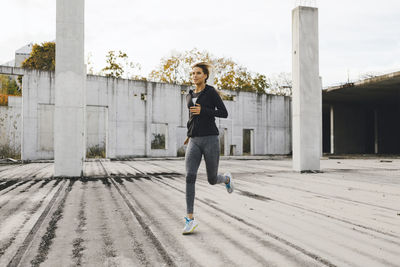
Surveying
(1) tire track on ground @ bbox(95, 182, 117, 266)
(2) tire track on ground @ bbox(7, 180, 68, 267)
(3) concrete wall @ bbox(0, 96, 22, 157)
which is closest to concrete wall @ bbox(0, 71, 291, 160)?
(3) concrete wall @ bbox(0, 96, 22, 157)

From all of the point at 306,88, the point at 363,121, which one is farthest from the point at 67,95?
the point at 363,121

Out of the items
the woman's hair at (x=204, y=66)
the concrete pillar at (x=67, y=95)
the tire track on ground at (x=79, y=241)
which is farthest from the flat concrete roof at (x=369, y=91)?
the tire track on ground at (x=79, y=241)

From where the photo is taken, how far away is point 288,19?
11.8m

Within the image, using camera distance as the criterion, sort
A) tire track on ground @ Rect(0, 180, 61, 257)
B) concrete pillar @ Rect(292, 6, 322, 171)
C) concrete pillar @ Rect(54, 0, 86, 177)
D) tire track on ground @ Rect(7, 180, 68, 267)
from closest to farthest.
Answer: tire track on ground @ Rect(7, 180, 68, 267) → tire track on ground @ Rect(0, 180, 61, 257) → concrete pillar @ Rect(54, 0, 86, 177) → concrete pillar @ Rect(292, 6, 322, 171)

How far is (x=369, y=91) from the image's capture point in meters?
25.7

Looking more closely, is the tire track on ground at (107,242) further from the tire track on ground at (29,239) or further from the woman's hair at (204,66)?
the woman's hair at (204,66)

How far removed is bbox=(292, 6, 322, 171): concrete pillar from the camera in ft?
35.3

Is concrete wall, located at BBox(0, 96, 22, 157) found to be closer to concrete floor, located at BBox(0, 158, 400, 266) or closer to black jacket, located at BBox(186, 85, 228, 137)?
concrete floor, located at BBox(0, 158, 400, 266)

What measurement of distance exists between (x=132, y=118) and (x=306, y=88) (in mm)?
13066

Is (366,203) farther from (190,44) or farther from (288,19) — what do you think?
(190,44)

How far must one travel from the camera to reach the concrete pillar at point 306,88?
10758mm

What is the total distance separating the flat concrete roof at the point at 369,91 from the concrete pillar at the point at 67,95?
761 inches

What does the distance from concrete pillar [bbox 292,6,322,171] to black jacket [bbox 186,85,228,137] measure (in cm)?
807

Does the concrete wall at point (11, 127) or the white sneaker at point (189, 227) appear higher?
the concrete wall at point (11, 127)
